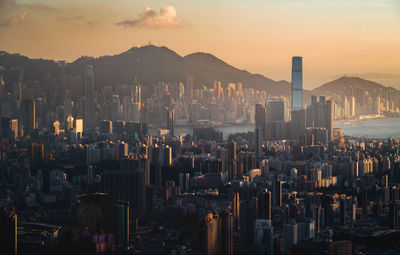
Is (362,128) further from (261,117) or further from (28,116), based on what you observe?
(28,116)

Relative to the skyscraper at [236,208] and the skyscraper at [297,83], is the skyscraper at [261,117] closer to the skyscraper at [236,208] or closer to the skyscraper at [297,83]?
the skyscraper at [297,83]

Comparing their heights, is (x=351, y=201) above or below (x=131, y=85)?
below

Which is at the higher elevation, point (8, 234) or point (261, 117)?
point (261, 117)

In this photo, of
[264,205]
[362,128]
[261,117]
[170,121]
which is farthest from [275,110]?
[264,205]

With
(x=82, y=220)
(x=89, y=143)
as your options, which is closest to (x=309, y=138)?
(x=89, y=143)

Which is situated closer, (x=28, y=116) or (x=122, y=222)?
(x=122, y=222)

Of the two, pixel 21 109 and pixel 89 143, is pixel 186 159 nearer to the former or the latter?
pixel 89 143

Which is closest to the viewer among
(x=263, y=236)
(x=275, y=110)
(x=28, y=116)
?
(x=263, y=236)
